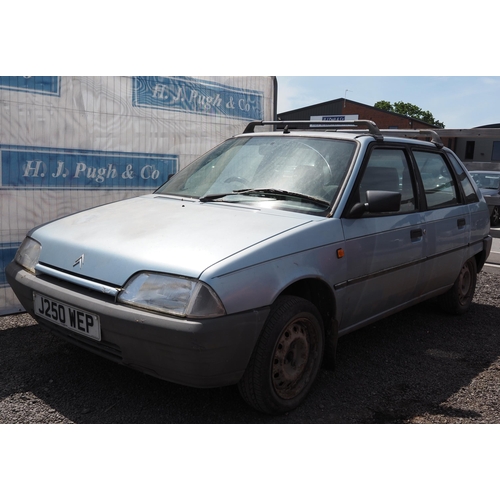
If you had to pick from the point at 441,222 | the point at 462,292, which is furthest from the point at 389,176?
the point at 462,292

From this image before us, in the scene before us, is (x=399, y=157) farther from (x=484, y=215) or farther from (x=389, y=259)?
(x=484, y=215)

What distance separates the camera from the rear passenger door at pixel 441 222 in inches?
181

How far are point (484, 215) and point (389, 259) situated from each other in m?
2.14

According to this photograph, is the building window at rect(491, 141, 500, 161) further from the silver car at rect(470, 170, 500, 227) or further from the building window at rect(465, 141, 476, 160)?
the silver car at rect(470, 170, 500, 227)

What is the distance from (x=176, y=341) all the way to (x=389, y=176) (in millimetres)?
2294

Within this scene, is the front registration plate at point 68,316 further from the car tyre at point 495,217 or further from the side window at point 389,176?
the car tyre at point 495,217

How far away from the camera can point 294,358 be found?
3324 millimetres

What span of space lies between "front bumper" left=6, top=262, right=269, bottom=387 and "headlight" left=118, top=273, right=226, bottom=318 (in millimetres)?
39

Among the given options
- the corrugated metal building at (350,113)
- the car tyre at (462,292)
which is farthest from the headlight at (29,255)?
the corrugated metal building at (350,113)

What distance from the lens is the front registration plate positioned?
2992 mm

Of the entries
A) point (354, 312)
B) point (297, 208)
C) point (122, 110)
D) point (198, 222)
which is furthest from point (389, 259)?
point (122, 110)

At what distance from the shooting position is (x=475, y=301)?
630 centimetres

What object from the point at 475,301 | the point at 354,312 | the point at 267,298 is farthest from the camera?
the point at 475,301

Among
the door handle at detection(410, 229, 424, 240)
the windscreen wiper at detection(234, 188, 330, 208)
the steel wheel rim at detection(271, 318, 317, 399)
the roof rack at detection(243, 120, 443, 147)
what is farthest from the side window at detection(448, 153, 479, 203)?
the steel wheel rim at detection(271, 318, 317, 399)
